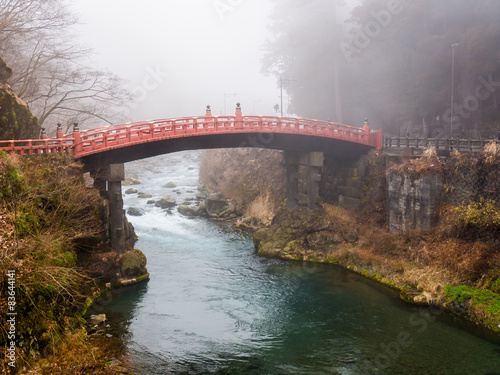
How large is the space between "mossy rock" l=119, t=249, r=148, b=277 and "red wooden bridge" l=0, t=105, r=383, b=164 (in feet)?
19.7

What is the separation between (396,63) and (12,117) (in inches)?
1454

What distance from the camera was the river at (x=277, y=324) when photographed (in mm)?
16953

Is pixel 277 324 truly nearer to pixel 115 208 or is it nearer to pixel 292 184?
pixel 115 208

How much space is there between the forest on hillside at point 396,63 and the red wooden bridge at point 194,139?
1138 centimetres

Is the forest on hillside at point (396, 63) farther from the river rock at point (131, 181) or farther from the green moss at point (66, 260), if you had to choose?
the green moss at point (66, 260)

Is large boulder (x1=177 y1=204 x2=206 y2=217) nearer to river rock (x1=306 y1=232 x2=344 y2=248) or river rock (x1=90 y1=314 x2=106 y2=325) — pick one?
river rock (x1=306 y1=232 x2=344 y2=248)

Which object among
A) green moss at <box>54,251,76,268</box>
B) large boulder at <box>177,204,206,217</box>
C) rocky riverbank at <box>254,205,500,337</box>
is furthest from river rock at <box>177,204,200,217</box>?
green moss at <box>54,251,76,268</box>

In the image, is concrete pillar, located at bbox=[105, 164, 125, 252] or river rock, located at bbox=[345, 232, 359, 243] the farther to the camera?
river rock, located at bbox=[345, 232, 359, 243]

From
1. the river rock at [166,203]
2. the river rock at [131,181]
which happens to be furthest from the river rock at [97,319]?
the river rock at [131,181]

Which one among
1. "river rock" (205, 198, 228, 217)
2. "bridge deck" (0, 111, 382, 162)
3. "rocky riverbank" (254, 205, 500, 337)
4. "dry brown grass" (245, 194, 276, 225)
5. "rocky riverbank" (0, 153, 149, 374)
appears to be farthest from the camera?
"river rock" (205, 198, 228, 217)

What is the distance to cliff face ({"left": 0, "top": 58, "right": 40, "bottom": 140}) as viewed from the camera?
23936 millimetres

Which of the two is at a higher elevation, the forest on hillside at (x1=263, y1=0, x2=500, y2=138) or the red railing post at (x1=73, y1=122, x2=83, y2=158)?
the forest on hillside at (x1=263, y1=0, x2=500, y2=138)

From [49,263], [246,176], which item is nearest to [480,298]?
[49,263]

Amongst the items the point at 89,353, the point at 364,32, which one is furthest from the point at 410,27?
the point at 89,353
